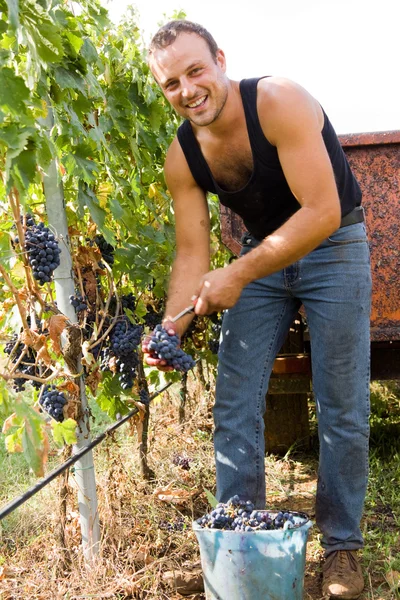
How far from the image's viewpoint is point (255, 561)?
2322 mm

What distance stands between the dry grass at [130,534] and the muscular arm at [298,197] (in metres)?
1.01

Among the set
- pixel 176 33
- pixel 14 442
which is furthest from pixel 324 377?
pixel 176 33

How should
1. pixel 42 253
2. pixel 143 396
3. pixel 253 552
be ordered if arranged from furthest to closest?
pixel 143 396 → pixel 42 253 → pixel 253 552

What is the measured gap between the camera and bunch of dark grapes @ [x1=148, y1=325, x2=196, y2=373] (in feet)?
7.88

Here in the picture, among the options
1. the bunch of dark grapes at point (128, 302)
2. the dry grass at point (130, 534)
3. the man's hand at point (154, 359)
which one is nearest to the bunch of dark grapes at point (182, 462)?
the dry grass at point (130, 534)

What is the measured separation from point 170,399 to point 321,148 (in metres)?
2.94

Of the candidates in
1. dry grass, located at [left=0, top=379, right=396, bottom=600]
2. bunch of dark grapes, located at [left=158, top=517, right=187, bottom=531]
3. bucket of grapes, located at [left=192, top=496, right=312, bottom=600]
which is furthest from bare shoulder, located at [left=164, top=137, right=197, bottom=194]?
bunch of dark grapes, located at [left=158, top=517, right=187, bottom=531]

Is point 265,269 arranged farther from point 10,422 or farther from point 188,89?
point 10,422

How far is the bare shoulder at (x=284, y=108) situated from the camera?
8.16 feet

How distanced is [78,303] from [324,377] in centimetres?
95

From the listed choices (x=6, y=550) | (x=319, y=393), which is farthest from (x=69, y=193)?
(x=6, y=550)

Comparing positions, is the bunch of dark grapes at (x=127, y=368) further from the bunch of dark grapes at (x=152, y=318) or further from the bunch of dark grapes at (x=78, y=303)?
the bunch of dark grapes at (x=152, y=318)

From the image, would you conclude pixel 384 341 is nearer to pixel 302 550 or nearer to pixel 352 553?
pixel 352 553

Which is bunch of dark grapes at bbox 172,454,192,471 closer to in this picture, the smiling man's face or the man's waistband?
the man's waistband
